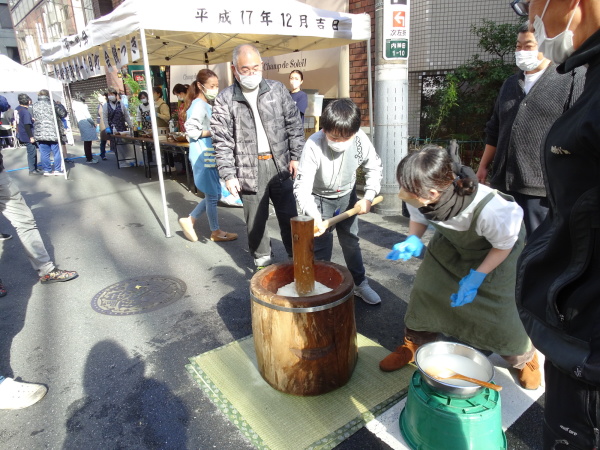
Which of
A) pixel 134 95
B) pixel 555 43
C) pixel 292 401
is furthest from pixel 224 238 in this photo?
pixel 134 95

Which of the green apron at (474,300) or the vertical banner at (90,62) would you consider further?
the vertical banner at (90,62)

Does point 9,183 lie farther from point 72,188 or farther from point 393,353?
point 72,188

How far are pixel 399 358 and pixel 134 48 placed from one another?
15.1 feet

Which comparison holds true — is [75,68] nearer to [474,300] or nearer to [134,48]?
[134,48]

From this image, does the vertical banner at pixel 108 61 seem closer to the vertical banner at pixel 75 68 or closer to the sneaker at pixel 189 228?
the vertical banner at pixel 75 68

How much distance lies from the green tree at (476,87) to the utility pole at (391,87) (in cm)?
137

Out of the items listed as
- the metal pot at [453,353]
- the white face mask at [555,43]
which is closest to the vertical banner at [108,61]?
the metal pot at [453,353]

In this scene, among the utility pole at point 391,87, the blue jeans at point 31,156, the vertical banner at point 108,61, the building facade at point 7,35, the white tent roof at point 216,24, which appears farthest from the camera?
the building facade at point 7,35

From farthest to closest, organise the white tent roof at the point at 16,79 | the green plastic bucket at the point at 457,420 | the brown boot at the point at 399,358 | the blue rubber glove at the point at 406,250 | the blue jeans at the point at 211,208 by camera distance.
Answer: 1. the white tent roof at the point at 16,79
2. the blue jeans at the point at 211,208
3. the brown boot at the point at 399,358
4. the blue rubber glove at the point at 406,250
5. the green plastic bucket at the point at 457,420

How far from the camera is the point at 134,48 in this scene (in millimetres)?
4922

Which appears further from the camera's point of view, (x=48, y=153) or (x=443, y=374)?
(x=48, y=153)

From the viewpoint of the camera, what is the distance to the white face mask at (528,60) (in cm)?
282

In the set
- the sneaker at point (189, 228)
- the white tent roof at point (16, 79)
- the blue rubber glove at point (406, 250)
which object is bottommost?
the sneaker at point (189, 228)

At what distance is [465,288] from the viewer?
2049mm
